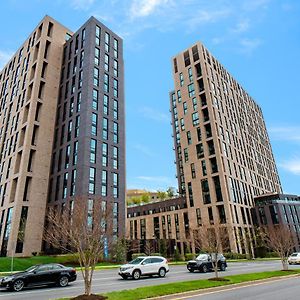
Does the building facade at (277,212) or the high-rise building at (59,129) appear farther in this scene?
the building facade at (277,212)

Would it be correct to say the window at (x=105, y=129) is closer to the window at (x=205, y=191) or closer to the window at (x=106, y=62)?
the window at (x=106, y=62)

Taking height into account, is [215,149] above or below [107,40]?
below

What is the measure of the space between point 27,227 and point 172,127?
2721 inches

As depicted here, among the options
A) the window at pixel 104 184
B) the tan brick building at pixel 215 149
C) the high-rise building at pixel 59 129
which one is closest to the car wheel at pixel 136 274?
the high-rise building at pixel 59 129

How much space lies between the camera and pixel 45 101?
60.4m

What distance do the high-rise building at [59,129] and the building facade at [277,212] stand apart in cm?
3717

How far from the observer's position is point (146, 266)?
73.5 feet

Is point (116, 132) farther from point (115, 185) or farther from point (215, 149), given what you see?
point (215, 149)

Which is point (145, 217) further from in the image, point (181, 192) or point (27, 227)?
point (27, 227)

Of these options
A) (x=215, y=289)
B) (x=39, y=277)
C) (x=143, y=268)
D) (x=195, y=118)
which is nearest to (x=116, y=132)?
(x=195, y=118)

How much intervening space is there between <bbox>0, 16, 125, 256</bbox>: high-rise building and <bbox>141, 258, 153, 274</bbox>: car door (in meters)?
24.3

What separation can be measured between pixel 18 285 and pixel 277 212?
66326 millimetres

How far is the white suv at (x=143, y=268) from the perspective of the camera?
21469 millimetres

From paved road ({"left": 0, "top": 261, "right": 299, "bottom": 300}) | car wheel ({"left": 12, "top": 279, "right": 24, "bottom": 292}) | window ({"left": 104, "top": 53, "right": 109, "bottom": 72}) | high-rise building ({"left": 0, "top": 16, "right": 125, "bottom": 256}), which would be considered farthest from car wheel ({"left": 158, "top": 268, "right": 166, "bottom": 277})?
window ({"left": 104, "top": 53, "right": 109, "bottom": 72})
